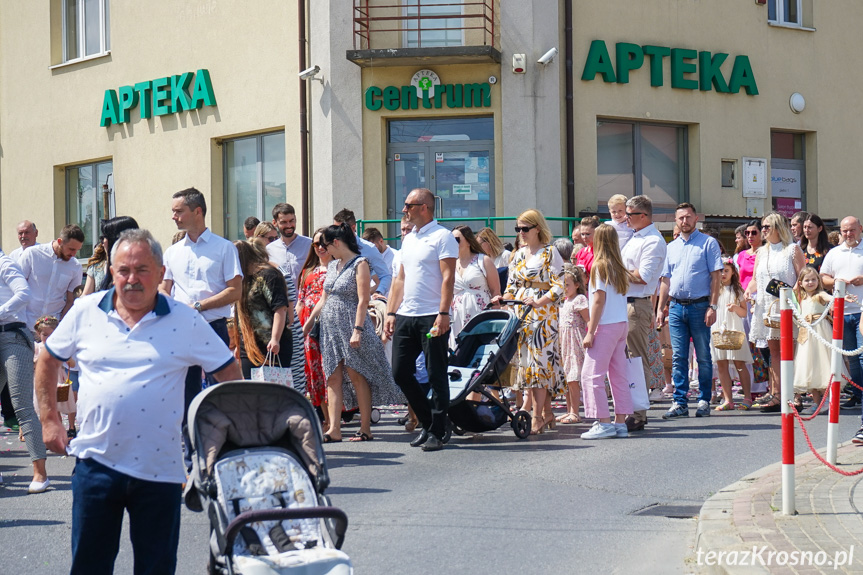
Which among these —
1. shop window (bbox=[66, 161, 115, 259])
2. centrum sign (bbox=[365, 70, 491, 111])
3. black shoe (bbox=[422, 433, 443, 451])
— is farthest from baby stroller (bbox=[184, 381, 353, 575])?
shop window (bbox=[66, 161, 115, 259])

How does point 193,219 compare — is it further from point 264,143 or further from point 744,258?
point 264,143

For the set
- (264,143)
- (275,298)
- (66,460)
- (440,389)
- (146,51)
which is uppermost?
(146,51)

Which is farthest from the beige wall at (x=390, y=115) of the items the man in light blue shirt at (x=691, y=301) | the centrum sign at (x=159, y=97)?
the man in light blue shirt at (x=691, y=301)

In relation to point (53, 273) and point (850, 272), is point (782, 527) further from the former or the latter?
point (53, 273)

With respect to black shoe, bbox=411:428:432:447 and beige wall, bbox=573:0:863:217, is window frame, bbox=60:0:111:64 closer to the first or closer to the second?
beige wall, bbox=573:0:863:217

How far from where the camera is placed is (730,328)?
12.7m

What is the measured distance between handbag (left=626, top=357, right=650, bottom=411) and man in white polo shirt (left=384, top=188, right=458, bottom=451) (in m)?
1.81

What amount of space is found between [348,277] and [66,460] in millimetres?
2980

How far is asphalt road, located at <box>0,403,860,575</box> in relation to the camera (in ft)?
20.1

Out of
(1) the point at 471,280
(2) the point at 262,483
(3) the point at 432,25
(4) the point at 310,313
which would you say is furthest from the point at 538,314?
(3) the point at 432,25

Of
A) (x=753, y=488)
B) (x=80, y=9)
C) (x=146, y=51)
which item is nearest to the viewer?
(x=753, y=488)

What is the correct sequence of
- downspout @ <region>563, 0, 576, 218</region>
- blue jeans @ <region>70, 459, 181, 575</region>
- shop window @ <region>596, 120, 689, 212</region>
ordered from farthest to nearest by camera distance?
1. shop window @ <region>596, 120, 689, 212</region>
2. downspout @ <region>563, 0, 576, 218</region>
3. blue jeans @ <region>70, 459, 181, 575</region>

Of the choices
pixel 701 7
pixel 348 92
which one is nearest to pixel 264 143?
pixel 348 92

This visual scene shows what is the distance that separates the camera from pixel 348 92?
63.0 feet
